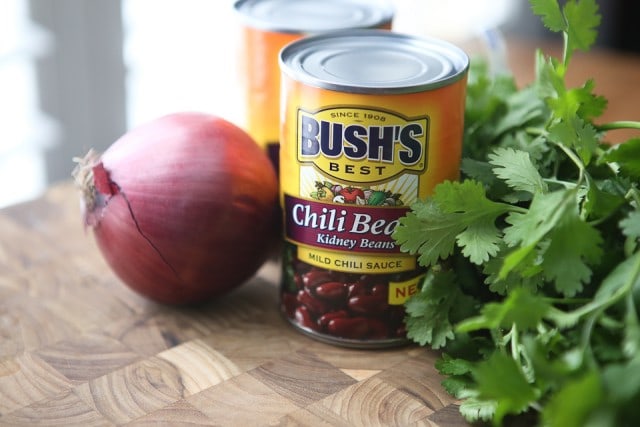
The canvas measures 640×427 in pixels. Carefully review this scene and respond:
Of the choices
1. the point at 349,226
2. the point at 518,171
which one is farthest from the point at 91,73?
the point at 518,171

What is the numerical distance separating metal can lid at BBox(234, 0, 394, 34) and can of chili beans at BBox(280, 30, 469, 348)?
104 mm

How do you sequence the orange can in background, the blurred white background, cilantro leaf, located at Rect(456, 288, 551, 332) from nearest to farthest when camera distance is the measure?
cilantro leaf, located at Rect(456, 288, 551, 332) → the orange can in background → the blurred white background

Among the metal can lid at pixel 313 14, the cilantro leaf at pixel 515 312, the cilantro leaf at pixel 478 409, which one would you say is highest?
the metal can lid at pixel 313 14

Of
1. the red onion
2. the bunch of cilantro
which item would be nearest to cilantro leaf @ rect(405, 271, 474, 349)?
the bunch of cilantro

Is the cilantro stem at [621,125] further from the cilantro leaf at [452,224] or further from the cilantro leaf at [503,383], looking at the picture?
the cilantro leaf at [503,383]

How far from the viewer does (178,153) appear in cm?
105

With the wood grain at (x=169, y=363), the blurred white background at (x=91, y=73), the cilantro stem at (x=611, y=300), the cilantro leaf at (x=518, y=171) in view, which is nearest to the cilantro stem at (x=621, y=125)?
the cilantro leaf at (x=518, y=171)

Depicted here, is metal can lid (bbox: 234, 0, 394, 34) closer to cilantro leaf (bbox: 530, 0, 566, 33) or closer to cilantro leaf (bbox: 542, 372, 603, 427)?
cilantro leaf (bbox: 530, 0, 566, 33)

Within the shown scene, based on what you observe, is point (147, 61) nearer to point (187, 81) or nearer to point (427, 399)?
point (187, 81)

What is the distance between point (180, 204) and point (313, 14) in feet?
1.26

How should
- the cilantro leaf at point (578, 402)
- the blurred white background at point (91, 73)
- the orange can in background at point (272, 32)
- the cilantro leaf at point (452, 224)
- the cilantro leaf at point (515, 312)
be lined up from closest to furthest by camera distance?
the cilantro leaf at point (578, 402), the cilantro leaf at point (515, 312), the cilantro leaf at point (452, 224), the orange can in background at point (272, 32), the blurred white background at point (91, 73)

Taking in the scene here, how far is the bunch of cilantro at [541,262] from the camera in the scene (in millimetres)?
773

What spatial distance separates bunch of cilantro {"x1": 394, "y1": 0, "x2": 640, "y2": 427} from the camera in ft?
2.54

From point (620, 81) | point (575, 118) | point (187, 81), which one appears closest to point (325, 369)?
point (575, 118)
